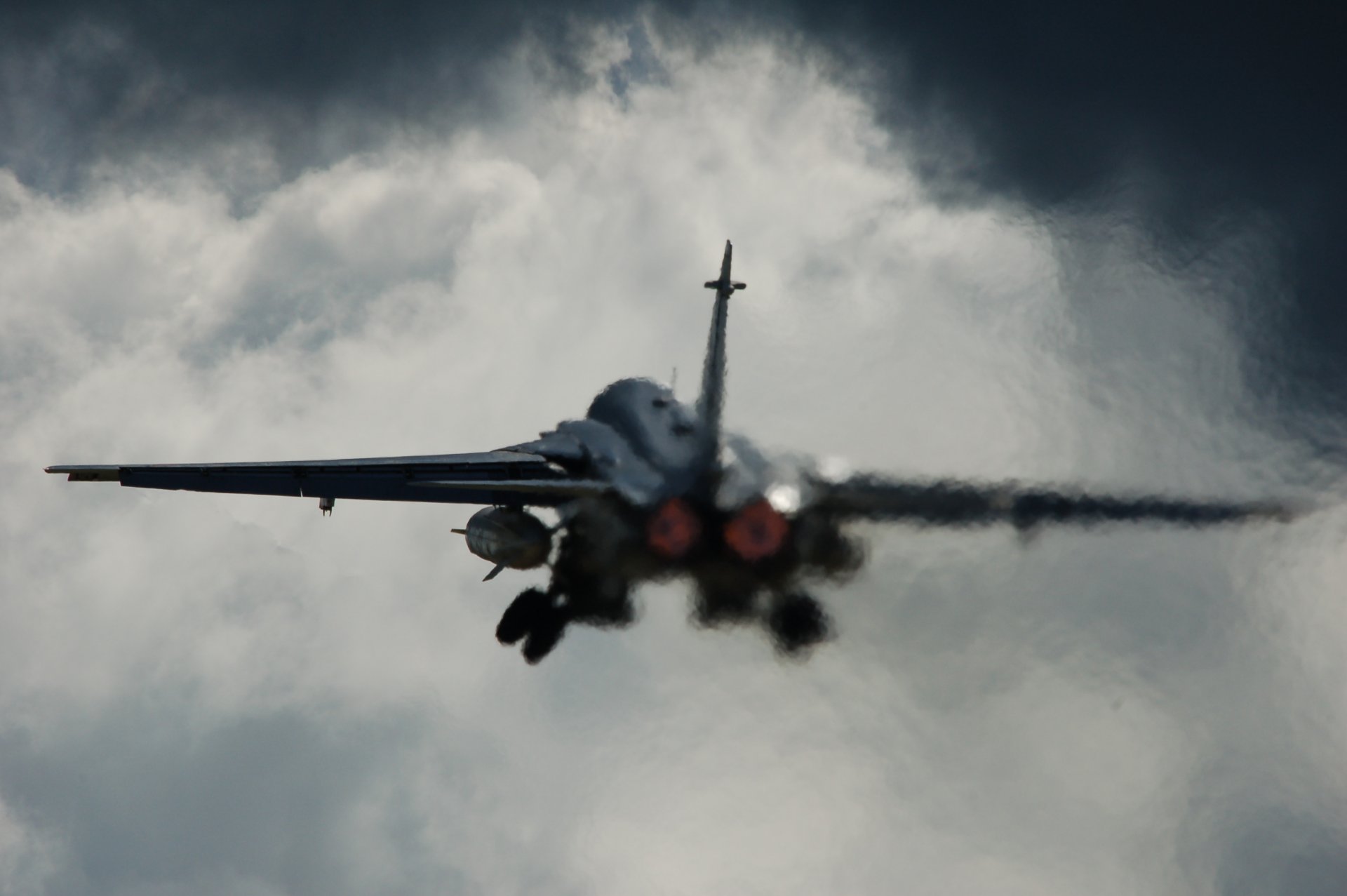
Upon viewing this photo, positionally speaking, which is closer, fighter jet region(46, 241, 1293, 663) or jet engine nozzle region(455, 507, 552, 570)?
fighter jet region(46, 241, 1293, 663)

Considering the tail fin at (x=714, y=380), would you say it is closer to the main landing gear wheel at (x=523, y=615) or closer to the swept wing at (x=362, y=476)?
the swept wing at (x=362, y=476)

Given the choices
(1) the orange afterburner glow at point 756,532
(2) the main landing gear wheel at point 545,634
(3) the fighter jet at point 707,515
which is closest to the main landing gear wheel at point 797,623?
(3) the fighter jet at point 707,515

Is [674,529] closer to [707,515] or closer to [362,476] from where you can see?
[707,515]

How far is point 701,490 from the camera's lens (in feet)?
119

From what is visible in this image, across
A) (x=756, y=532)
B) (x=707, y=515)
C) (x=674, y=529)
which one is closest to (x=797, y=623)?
(x=756, y=532)

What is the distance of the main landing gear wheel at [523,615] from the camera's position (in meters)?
40.8

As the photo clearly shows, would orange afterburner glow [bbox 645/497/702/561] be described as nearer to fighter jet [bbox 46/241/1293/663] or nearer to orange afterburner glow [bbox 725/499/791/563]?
fighter jet [bbox 46/241/1293/663]

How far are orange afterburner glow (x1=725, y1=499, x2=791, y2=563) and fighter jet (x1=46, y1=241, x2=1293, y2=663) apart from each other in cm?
6

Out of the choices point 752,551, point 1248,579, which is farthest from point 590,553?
point 1248,579

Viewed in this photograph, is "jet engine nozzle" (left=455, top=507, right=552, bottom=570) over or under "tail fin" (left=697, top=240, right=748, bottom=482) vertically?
under

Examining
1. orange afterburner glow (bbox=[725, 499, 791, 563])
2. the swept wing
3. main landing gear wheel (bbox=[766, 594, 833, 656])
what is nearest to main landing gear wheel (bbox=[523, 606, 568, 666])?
the swept wing

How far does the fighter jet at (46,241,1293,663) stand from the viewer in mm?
36312

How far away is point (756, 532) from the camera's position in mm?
36031

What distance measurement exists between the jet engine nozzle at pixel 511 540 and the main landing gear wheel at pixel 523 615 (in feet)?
5.39
